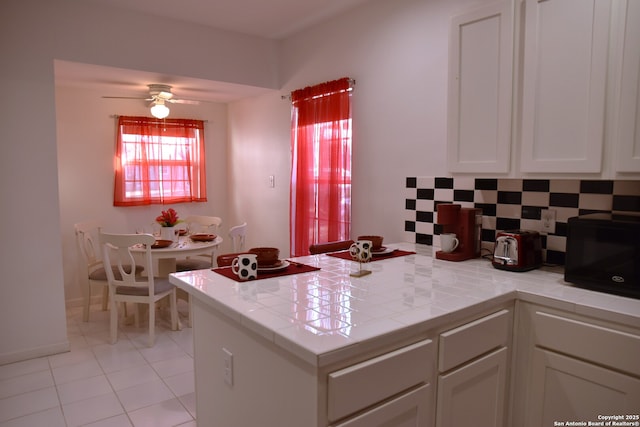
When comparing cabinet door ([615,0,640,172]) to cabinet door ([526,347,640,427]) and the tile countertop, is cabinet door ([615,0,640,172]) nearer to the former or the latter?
the tile countertop

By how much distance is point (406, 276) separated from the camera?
189cm

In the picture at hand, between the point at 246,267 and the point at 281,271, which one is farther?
the point at 281,271

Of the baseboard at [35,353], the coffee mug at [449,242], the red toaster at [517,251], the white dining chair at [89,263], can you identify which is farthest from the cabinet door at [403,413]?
the white dining chair at [89,263]

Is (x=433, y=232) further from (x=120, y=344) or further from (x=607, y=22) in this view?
(x=120, y=344)

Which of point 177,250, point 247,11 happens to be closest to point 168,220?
point 177,250

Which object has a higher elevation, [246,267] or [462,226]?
[462,226]

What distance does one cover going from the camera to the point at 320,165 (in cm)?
347

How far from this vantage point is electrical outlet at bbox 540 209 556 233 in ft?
6.90

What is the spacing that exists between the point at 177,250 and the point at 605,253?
→ 9.49ft

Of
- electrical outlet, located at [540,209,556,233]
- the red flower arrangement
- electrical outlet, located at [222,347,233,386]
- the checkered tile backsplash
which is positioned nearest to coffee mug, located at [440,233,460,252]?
the checkered tile backsplash

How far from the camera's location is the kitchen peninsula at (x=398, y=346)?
1176mm

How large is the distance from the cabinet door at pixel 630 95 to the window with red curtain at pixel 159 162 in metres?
4.24

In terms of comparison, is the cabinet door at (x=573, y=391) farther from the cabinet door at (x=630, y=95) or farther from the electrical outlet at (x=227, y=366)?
the electrical outlet at (x=227, y=366)

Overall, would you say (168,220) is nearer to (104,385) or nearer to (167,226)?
(167,226)
